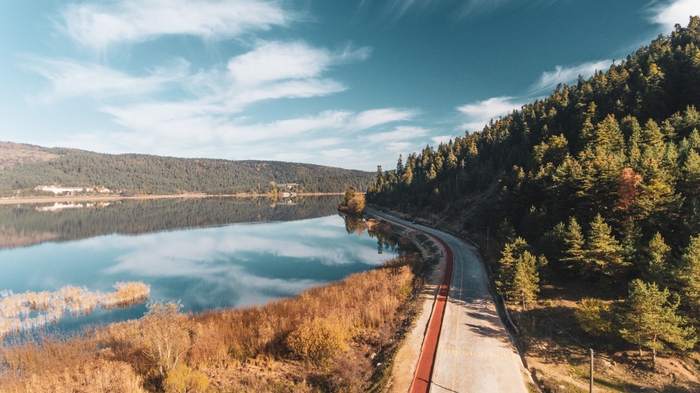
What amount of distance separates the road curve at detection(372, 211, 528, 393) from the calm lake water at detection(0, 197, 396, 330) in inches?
793

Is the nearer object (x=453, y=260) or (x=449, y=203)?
(x=453, y=260)

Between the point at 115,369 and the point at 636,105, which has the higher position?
the point at 636,105

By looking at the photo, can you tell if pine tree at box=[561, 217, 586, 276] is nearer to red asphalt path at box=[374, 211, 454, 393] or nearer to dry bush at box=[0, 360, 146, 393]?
red asphalt path at box=[374, 211, 454, 393]

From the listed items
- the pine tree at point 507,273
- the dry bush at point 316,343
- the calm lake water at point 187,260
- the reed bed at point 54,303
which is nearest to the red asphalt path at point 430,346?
the pine tree at point 507,273

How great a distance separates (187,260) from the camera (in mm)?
60594

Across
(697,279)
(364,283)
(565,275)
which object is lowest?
(364,283)

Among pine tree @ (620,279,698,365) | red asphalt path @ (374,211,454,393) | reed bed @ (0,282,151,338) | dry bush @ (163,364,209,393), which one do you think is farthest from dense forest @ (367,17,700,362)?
reed bed @ (0,282,151,338)

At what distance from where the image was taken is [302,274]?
49.5 meters

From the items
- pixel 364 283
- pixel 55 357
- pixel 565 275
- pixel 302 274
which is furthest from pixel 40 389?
pixel 565 275

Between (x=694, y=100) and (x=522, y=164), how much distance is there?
3464cm

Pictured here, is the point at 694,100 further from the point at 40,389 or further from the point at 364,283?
the point at 40,389

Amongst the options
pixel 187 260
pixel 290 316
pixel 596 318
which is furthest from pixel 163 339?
pixel 187 260

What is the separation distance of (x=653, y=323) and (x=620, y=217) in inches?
714

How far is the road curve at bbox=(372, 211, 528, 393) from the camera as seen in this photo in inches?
702
